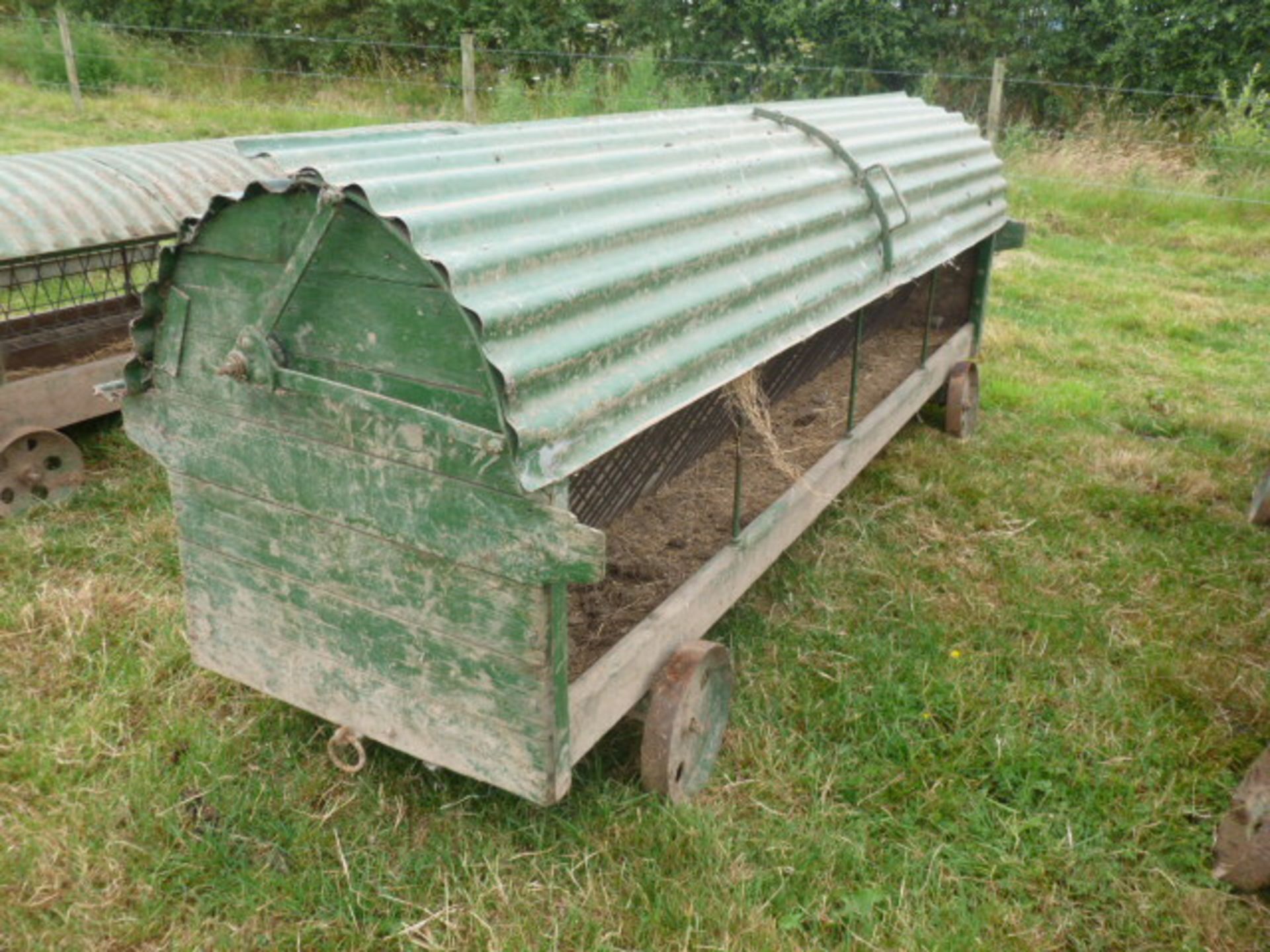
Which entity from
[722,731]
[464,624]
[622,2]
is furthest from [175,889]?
[622,2]

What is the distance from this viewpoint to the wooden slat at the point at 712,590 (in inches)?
101

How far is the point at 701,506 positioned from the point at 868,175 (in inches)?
54.4

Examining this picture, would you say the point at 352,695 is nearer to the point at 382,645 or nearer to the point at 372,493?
the point at 382,645

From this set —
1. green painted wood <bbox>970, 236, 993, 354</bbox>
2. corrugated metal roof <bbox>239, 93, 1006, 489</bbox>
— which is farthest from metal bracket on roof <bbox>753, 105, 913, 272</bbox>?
green painted wood <bbox>970, 236, 993, 354</bbox>

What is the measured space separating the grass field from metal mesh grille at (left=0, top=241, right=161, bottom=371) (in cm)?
103

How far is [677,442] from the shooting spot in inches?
155

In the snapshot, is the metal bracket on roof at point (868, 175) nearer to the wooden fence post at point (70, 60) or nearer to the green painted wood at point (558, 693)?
the green painted wood at point (558, 693)

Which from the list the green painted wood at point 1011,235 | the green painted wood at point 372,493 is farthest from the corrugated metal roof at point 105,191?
the green painted wood at point 1011,235

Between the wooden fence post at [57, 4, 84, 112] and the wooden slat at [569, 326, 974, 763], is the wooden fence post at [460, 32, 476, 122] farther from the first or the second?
the wooden slat at [569, 326, 974, 763]

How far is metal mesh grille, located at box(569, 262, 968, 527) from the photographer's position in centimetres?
359

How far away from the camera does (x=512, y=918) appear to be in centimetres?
248

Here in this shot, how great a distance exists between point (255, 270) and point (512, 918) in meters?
1.60

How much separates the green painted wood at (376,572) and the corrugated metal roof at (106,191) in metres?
1.81

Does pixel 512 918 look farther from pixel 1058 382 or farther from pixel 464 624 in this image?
pixel 1058 382
